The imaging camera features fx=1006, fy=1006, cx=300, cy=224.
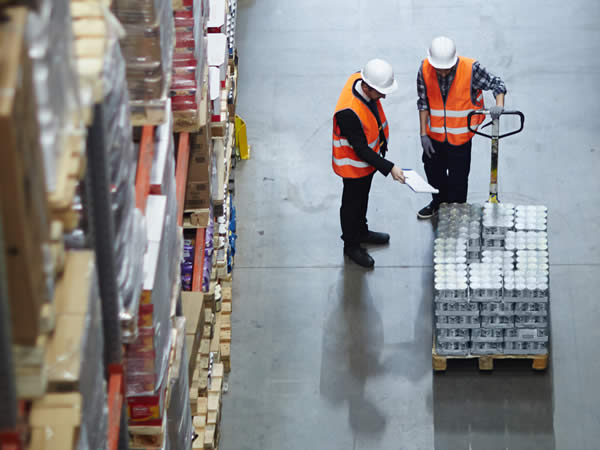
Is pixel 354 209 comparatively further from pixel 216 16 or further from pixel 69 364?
pixel 69 364

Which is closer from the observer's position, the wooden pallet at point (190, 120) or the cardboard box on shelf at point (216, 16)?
the wooden pallet at point (190, 120)

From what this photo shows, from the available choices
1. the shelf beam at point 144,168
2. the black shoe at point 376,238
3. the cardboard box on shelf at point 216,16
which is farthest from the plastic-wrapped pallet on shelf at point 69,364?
the black shoe at point 376,238

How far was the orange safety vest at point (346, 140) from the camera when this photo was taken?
9.03m

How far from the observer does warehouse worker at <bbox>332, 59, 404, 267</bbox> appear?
351 inches

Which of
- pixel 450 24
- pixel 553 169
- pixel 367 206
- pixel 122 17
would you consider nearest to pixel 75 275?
pixel 122 17

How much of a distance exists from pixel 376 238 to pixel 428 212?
28.5 inches

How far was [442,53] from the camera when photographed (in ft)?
30.1

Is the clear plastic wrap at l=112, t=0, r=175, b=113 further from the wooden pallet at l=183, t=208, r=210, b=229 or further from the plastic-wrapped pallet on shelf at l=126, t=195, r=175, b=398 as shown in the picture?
the wooden pallet at l=183, t=208, r=210, b=229

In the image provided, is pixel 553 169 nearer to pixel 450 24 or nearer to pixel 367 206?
pixel 367 206

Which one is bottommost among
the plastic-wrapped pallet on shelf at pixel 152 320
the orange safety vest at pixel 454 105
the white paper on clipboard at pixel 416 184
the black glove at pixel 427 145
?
the plastic-wrapped pallet on shelf at pixel 152 320

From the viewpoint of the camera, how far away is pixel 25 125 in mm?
2518

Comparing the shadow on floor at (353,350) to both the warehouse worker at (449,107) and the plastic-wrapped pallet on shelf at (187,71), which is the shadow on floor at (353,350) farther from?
the plastic-wrapped pallet on shelf at (187,71)

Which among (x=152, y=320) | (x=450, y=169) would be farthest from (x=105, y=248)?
(x=450, y=169)

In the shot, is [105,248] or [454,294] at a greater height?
[105,248]
